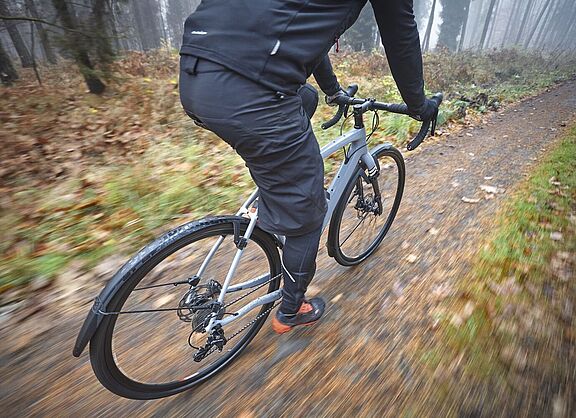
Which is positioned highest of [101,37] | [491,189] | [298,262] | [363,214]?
[101,37]

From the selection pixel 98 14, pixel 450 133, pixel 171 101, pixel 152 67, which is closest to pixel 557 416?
pixel 450 133

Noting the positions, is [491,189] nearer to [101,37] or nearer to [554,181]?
[554,181]

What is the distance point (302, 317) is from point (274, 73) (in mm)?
1795

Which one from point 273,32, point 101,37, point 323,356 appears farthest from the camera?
point 101,37

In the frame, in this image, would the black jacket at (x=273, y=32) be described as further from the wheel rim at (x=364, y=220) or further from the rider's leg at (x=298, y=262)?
the wheel rim at (x=364, y=220)

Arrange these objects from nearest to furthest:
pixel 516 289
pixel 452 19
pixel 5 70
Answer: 1. pixel 516 289
2. pixel 5 70
3. pixel 452 19

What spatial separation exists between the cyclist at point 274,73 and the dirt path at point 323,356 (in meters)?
1.08

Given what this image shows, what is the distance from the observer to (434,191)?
4527 mm

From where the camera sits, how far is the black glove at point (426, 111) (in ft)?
6.64

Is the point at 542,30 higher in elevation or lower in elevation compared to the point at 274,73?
lower

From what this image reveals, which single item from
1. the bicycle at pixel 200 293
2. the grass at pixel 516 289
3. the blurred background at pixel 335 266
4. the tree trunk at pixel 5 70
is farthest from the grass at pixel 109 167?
the bicycle at pixel 200 293

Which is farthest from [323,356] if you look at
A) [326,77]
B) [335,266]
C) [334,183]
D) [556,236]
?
[556,236]

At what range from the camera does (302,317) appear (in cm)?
241

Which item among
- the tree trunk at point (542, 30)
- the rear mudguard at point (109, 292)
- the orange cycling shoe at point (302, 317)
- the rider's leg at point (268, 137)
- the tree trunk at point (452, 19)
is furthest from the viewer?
the tree trunk at point (542, 30)
